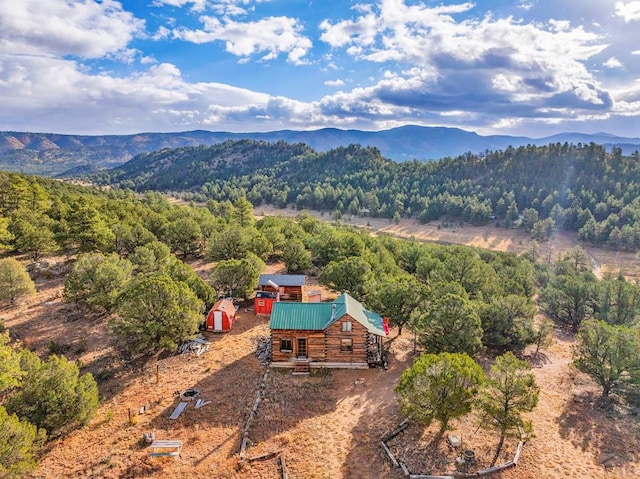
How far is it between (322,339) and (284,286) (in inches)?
452

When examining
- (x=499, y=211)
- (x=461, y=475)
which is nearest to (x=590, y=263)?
(x=499, y=211)

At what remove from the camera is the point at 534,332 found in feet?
104

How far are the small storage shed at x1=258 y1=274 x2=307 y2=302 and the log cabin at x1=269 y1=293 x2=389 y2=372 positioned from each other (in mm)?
9919

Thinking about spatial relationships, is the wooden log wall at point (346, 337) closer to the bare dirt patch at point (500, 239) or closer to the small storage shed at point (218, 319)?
the small storage shed at point (218, 319)

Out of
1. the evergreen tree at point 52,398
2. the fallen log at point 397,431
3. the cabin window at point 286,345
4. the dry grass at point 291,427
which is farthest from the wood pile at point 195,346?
the fallen log at point 397,431

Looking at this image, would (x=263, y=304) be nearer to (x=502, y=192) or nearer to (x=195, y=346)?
(x=195, y=346)

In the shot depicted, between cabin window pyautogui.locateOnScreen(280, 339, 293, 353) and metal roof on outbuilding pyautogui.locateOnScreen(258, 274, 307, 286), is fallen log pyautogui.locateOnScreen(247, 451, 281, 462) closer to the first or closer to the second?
cabin window pyautogui.locateOnScreen(280, 339, 293, 353)

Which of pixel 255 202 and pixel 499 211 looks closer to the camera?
pixel 499 211

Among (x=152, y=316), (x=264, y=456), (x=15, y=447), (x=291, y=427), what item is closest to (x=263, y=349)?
(x=152, y=316)

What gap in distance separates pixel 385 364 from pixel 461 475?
1004 centimetres

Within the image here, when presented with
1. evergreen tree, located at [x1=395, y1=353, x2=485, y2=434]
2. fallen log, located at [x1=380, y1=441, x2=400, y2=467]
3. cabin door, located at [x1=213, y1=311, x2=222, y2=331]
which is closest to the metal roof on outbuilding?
cabin door, located at [x1=213, y1=311, x2=222, y2=331]

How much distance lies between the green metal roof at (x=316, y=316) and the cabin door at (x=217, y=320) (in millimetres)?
6907

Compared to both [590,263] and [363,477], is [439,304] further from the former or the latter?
[590,263]

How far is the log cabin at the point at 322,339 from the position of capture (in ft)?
86.3
